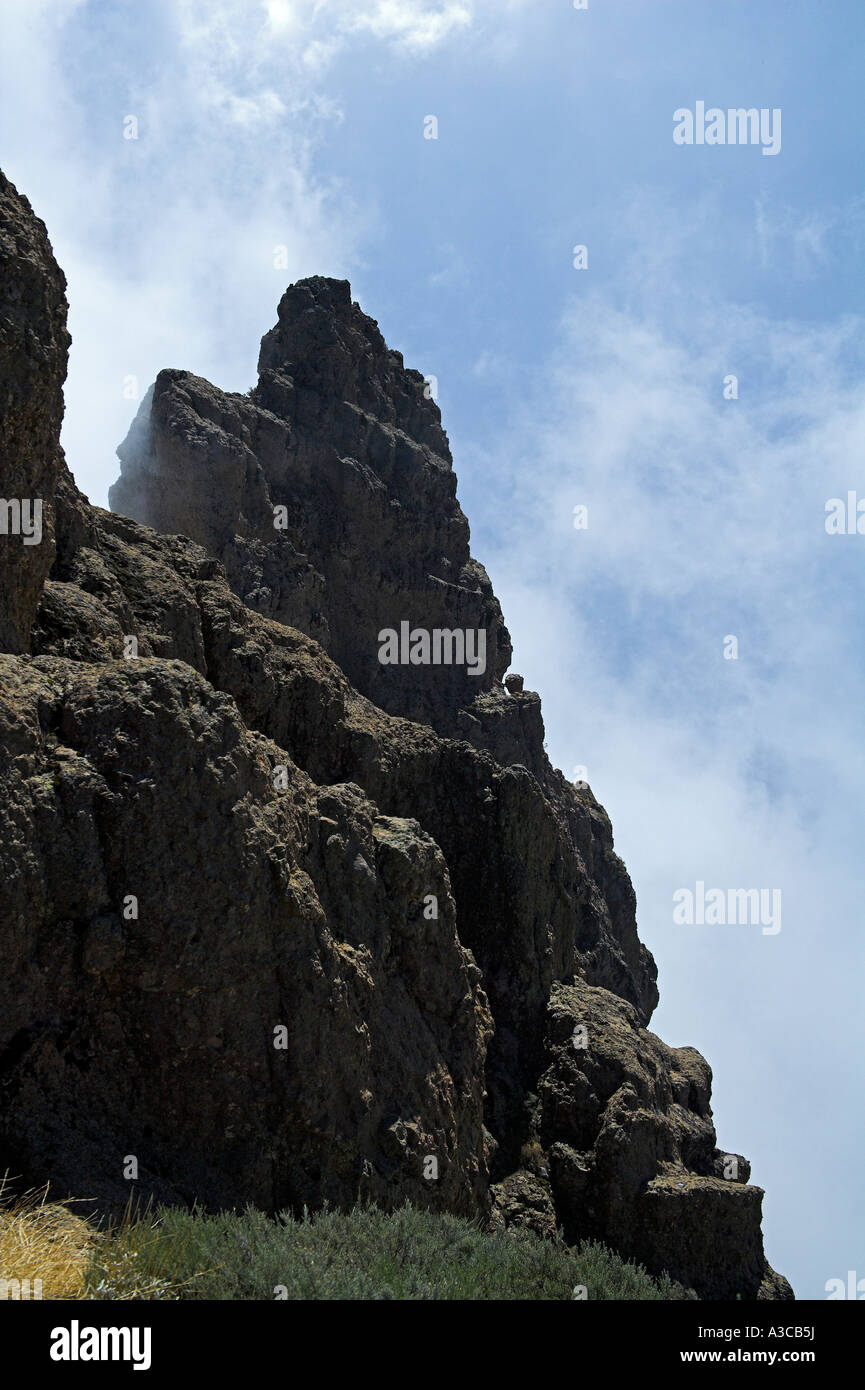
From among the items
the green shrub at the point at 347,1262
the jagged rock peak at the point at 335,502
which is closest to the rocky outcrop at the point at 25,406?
the green shrub at the point at 347,1262

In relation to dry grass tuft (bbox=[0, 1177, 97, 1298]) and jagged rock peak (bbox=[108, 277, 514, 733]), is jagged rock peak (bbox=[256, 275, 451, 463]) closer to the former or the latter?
jagged rock peak (bbox=[108, 277, 514, 733])

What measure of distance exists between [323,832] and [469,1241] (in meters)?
5.09

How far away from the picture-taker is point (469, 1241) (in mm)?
9336

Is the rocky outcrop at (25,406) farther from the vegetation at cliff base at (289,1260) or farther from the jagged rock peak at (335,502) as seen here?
the jagged rock peak at (335,502)

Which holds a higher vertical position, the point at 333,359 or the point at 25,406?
the point at 333,359

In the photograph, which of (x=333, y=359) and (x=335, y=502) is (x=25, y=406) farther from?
(x=333, y=359)

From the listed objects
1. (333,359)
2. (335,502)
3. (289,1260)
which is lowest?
(289,1260)

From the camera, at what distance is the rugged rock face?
9.40 metres

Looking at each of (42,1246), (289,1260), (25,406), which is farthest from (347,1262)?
(25,406)

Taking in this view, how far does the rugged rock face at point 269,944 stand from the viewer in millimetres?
9398

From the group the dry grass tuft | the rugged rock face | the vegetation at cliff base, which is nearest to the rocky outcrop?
the rugged rock face

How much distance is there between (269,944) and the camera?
10711 mm
